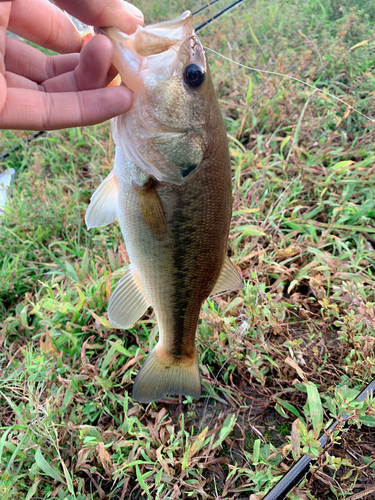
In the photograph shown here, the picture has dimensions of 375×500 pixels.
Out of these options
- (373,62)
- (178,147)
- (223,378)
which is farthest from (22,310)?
(373,62)

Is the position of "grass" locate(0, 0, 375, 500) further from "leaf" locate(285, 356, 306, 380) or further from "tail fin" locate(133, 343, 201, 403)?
"tail fin" locate(133, 343, 201, 403)

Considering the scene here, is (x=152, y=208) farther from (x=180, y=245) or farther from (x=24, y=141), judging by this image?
(x=24, y=141)

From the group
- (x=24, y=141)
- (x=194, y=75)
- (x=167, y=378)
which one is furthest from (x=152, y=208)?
(x=24, y=141)

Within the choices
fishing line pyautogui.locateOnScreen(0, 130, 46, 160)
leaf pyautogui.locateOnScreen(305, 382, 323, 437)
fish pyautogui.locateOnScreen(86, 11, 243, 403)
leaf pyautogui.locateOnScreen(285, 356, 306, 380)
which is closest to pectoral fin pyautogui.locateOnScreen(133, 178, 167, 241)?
fish pyautogui.locateOnScreen(86, 11, 243, 403)

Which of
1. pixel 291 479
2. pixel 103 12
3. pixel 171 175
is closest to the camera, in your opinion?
pixel 103 12

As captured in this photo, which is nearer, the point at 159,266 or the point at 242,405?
the point at 159,266

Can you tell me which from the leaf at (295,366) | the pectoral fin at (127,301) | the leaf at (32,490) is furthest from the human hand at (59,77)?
the leaf at (32,490)

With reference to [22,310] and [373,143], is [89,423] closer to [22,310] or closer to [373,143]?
[22,310]
